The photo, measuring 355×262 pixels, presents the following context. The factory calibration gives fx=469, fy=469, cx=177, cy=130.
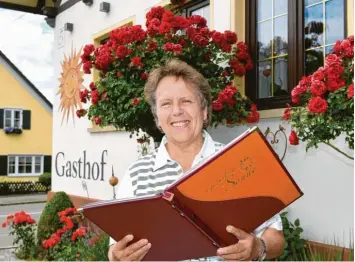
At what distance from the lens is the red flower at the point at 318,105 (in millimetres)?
2929

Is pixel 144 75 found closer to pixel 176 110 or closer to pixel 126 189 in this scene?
pixel 176 110

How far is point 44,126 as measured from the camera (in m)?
25.5

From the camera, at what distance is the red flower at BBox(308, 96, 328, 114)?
293 cm

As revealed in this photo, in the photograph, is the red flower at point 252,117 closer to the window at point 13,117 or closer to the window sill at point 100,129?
the window sill at point 100,129

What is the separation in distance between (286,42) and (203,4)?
5.28ft

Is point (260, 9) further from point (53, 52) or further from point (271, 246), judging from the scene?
point (53, 52)

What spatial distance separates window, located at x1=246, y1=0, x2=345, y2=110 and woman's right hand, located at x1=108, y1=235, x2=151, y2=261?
11.0ft

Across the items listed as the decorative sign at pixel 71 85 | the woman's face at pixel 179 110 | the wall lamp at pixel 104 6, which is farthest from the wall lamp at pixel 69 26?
the woman's face at pixel 179 110

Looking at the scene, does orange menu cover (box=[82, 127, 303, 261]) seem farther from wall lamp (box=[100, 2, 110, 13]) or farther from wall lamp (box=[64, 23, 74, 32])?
wall lamp (box=[64, 23, 74, 32])

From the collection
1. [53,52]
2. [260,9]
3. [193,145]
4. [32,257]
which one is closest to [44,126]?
[53,52]

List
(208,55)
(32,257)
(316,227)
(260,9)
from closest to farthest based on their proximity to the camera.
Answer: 1. (316,227)
2. (208,55)
3. (260,9)
4. (32,257)

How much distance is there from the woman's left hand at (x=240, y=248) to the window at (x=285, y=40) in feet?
10.5

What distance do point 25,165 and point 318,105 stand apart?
78.7ft

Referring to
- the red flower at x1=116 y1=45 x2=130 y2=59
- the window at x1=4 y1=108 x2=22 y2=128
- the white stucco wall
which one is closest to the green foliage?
the white stucco wall
